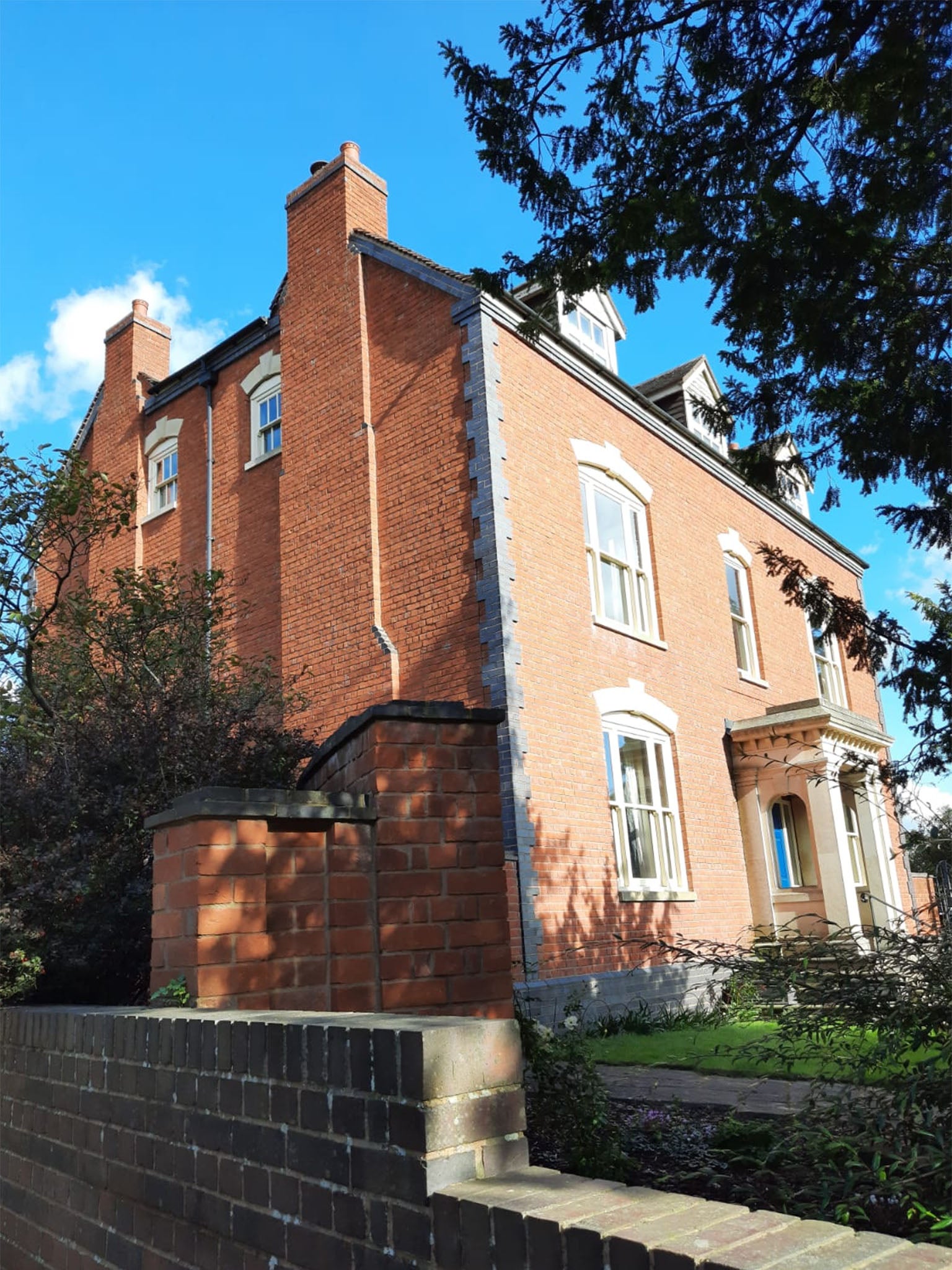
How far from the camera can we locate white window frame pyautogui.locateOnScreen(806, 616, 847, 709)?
853 inches

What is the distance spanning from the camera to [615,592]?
587 inches

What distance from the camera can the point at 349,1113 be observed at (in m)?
2.62

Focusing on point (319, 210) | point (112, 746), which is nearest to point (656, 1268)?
point (112, 746)

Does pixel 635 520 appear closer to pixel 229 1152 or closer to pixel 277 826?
pixel 277 826

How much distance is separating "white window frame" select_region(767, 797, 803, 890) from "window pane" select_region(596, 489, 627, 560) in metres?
5.89

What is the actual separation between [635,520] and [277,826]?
12.4 metres

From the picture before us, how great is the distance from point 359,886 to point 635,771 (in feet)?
35.0

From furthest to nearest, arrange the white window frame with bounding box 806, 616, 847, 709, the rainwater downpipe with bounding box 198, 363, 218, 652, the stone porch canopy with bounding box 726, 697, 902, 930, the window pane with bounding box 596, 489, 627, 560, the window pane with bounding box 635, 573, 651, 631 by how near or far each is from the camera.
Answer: the white window frame with bounding box 806, 616, 847, 709 → the rainwater downpipe with bounding box 198, 363, 218, 652 → the stone porch canopy with bounding box 726, 697, 902, 930 → the window pane with bounding box 635, 573, 651, 631 → the window pane with bounding box 596, 489, 627, 560

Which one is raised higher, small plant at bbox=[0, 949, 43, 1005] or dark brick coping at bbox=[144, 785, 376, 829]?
dark brick coping at bbox=[144, 785, 376, 829]

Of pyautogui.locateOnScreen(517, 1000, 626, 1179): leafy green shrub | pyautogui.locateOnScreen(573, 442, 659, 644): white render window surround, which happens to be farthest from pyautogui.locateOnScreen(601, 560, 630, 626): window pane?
pyautogui.locateOnScreen(517, 1000, 626, 1179): leafy green shrub

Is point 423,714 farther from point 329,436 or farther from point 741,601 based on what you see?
point 741,601

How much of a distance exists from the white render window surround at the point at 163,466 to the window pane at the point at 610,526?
7611 mm

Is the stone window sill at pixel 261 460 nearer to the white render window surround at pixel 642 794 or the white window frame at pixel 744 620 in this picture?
the white render window surround at pixel 642 794

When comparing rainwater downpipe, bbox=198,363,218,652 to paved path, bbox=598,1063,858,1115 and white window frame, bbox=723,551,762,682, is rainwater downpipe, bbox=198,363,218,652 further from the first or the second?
paved path, bbox=598,1063,858,1115
